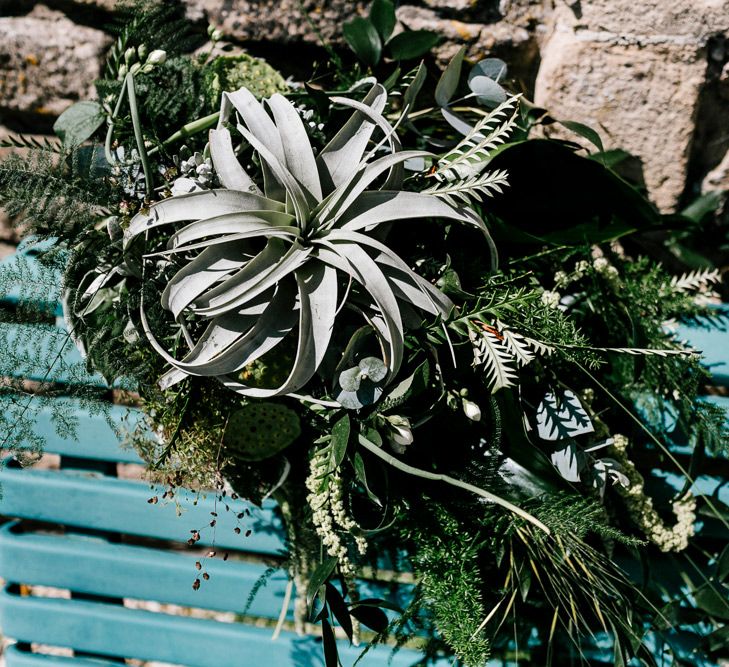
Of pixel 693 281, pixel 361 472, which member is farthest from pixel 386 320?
pixel 693 281

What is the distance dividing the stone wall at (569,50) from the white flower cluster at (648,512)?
0.42m

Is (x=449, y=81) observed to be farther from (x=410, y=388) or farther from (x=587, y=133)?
(x=410, y=388)

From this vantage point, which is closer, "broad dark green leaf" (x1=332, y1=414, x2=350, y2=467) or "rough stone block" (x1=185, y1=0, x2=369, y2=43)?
"broad dark green leaf" (x1=332, y1=414, x2=350, y2=467)

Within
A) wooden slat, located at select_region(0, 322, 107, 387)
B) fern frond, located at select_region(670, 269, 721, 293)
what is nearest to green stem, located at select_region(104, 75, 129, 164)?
wooden slat, located at select_region(0, 322, 107, 387)

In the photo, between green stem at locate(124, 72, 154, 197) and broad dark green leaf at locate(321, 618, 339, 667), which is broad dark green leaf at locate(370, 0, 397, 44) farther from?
broad dark green leaf at locate(321, 618, 339, 667)

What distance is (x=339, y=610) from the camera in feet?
2.92

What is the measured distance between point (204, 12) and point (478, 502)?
819 mm

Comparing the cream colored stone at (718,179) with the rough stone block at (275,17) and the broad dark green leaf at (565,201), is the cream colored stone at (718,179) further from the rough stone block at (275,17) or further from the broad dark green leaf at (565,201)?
the rough stone block at (275,17)

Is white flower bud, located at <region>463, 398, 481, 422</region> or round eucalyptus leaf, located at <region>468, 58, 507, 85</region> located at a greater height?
round eucalyptus leaf, located at <region>468, 58, 507, 85</region>

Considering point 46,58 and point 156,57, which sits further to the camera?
point 46,58

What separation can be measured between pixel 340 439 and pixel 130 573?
1.92 feet

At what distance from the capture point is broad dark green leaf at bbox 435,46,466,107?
0.88 metres

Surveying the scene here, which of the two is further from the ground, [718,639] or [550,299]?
[550,299]

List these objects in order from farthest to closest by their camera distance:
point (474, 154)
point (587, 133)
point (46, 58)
A: point (46, 58)
point (587, 133)
point (474, 154)
